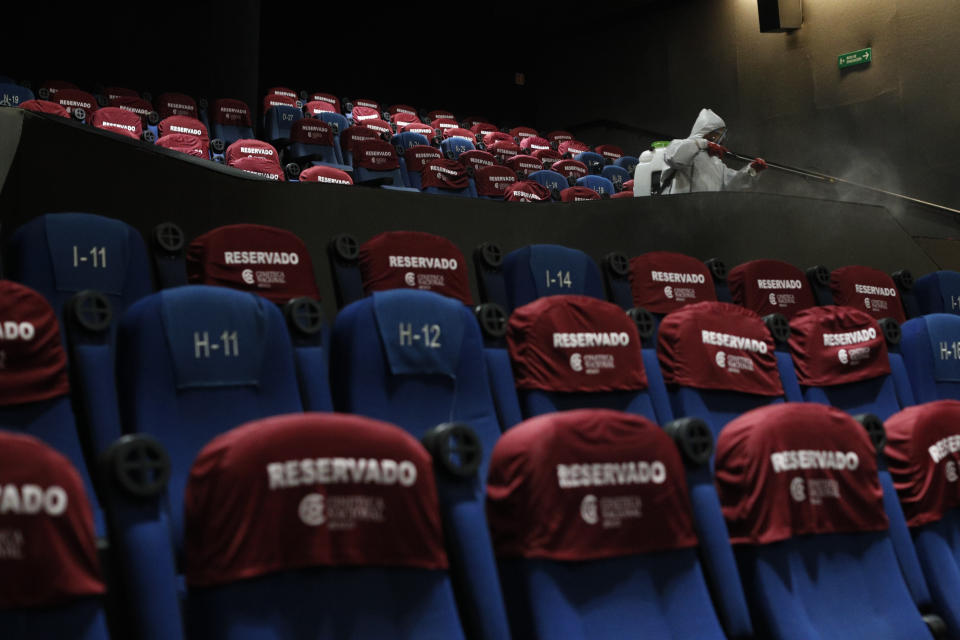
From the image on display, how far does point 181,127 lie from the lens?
8.08ft

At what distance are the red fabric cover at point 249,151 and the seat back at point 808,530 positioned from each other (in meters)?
1.64

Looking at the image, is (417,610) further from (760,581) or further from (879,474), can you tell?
(879,474)

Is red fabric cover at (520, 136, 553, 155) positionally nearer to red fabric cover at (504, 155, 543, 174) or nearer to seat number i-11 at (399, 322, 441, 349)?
red fabric cover at (504, 155, 543, 174)

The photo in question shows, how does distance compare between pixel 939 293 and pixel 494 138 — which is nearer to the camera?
pixel 939 293

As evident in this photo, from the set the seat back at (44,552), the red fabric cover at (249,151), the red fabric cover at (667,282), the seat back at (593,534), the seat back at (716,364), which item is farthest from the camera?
the red fabric cover at (249,151)

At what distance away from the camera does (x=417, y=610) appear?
0.49 metres

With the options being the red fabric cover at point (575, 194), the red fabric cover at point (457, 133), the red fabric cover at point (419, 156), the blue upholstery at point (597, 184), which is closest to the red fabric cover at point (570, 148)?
the red fabric cover at point (457, 133)

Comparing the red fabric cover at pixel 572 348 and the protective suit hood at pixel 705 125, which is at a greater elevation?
Result: the protective suit hood at pixel 705 125

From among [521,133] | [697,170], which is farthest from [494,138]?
[697,170]

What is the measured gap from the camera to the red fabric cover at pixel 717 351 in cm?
93

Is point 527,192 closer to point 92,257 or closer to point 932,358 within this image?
point 932,358

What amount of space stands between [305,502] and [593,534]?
0.19 m

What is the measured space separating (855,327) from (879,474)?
37 centimetres

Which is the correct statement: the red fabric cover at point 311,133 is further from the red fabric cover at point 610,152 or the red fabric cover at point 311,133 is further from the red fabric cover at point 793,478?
the red fabric cover at point 793,478
